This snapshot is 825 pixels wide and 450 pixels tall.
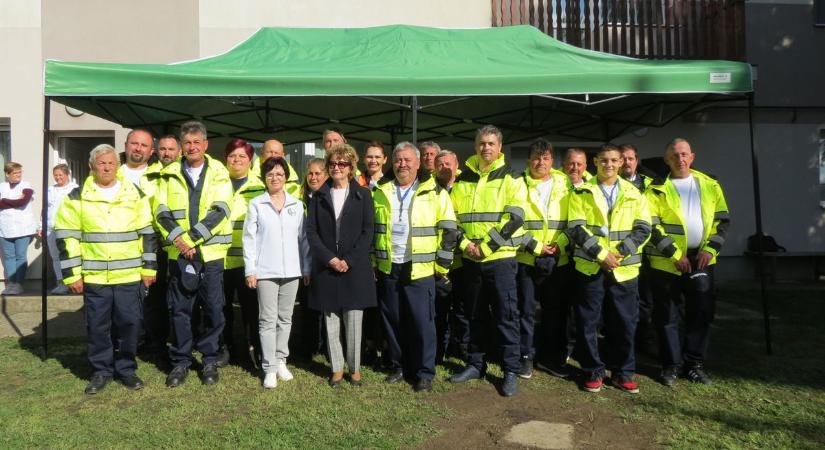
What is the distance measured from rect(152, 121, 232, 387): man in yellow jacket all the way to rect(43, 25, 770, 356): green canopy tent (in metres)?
0.67

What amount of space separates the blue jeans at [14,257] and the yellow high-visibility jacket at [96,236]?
4.34 m

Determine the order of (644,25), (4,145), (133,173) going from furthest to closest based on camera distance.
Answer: (644,25) → (4,145) → (133,173)

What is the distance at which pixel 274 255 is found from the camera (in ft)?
13.6

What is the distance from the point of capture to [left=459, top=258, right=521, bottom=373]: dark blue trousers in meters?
4.06

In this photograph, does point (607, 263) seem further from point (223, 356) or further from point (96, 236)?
point (96, 236)

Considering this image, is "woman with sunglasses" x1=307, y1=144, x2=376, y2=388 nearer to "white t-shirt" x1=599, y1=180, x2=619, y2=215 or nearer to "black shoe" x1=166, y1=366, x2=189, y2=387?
"black shoe" x1=166, y1=366, x2=189, y2=387

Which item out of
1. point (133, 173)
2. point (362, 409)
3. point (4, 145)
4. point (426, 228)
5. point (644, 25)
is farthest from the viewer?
point (644, 25)

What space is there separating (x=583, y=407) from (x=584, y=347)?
45 centimetres

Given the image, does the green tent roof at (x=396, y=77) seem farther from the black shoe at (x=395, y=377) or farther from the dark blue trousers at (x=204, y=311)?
the black shoe at (x=395, y=377)

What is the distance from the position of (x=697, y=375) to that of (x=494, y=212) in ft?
6.60

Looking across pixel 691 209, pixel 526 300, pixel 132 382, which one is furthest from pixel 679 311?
pixel 132 382

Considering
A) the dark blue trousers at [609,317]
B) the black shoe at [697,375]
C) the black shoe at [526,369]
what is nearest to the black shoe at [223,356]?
the black shoe at [526,369]

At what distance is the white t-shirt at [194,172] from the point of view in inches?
168

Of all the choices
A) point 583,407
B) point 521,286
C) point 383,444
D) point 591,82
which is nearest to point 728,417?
point 583,407
